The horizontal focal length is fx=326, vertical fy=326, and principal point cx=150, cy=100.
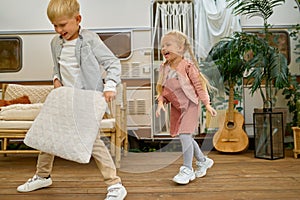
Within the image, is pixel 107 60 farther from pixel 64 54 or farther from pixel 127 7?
pixel 127 7

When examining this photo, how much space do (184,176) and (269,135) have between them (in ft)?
4.02

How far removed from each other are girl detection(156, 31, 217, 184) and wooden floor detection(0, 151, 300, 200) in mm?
192

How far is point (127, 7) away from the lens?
3.66 metres

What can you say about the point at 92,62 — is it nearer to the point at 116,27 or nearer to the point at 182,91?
the point at 182,91

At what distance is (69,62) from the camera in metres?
1.64

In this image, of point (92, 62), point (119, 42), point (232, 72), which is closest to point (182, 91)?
point (92, 62)

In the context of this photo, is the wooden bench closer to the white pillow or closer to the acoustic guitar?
the white pillow

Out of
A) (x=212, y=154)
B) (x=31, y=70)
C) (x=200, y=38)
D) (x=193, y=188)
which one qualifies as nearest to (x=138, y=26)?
(x=200, y=38)

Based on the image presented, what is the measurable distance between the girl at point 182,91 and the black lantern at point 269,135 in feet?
3.33

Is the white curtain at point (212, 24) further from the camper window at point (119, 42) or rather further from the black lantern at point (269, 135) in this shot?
the black lantern at point (269, 135)

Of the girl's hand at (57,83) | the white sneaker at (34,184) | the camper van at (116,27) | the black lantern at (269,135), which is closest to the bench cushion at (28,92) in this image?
the camper van at (116,27)

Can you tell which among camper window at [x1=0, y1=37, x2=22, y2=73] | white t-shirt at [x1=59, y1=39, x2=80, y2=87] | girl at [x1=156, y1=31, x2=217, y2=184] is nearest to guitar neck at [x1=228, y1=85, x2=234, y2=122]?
girl at [x1=156, y1=31, x2=217, y2=184]

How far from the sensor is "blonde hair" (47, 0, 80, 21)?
148 cm

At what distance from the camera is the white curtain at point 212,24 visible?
11.0 feet
